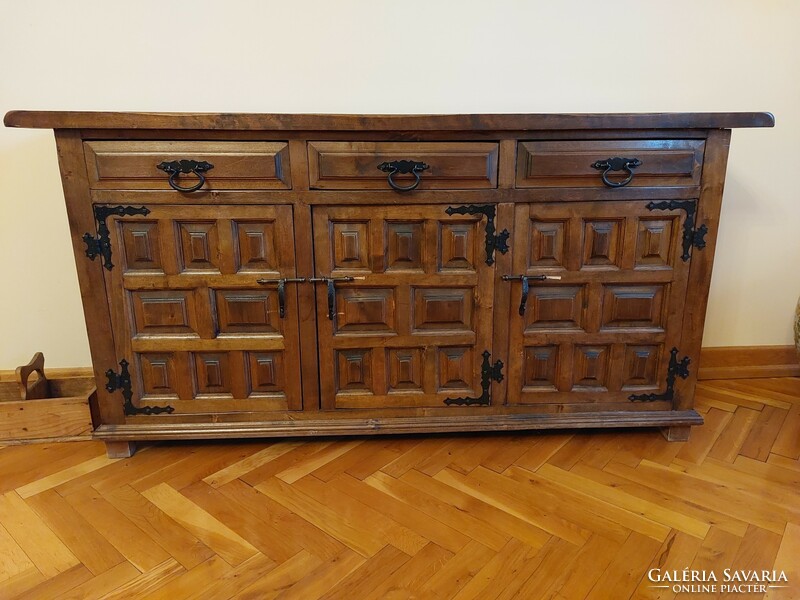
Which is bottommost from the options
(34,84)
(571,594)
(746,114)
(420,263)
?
(571,594)

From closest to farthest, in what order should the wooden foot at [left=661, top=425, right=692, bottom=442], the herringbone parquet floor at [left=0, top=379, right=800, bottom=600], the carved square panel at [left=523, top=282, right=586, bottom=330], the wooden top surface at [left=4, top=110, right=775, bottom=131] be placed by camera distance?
the herringbone parquet floor at [left=0, top=379, right=800, bottom=600] < the wooden top surface at [left=4, top=110, right=775, bottom=131] < the carved square panel at [left=523, top=282, right=586, bottom=330] < the wooden foot at [left=661, top=425, right=692, bottom=442]

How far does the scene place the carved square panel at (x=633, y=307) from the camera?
4.57 feet

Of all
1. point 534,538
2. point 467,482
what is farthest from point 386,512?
point 534,538

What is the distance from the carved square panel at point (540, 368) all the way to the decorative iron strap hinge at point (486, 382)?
3.2 inches

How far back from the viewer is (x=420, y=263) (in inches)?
53.3

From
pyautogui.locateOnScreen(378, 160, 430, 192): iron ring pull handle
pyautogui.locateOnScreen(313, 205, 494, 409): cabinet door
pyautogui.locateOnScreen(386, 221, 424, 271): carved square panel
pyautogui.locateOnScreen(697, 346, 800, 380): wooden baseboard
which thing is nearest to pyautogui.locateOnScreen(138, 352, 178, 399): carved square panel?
pyautogui.locateOnScreen(313, 205, 494, 409): cabinet door

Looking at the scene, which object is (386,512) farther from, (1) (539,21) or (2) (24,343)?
(1) (539,21)

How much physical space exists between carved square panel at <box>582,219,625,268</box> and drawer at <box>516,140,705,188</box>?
105 mm

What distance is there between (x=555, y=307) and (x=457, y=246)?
326 millimetres

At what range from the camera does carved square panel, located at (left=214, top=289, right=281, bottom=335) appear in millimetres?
1345

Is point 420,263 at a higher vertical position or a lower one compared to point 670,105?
lower

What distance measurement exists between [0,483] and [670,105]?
2316 mm

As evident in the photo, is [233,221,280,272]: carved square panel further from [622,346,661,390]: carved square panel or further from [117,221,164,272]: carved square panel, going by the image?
[622,346,661,390]: carved square panel

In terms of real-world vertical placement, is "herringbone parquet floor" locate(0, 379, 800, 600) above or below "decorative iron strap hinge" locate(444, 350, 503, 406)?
→ below
